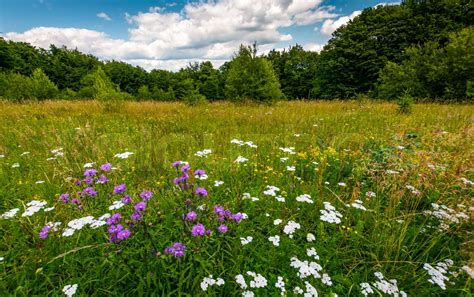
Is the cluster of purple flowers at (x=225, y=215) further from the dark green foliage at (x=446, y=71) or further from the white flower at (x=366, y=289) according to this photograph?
the dark green foliage at (x=446, y=71)

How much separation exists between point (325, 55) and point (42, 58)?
5898 centimetres

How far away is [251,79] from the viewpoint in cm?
1364

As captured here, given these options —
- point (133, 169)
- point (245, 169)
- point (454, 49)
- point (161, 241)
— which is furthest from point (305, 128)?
Result: point (454, 49)

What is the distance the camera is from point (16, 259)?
5.55ft

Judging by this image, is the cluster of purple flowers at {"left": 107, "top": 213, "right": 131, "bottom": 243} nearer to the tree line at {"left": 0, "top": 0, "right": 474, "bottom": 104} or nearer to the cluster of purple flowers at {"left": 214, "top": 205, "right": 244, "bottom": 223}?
the cluster of purple flowers at {"left": 214, "top": 205, "right": 244, "bottom": 223}

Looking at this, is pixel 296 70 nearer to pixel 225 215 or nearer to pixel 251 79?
pixel 251 79

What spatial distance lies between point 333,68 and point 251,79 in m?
27.5

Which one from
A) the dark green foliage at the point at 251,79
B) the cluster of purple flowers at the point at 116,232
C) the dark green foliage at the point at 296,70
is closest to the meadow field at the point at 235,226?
the cluster of purple flowers at the point at 116,232

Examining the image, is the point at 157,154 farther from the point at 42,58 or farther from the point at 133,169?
the point at 42,58

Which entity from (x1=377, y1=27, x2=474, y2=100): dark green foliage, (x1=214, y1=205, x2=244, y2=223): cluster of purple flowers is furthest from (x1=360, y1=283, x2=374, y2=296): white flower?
(x1=377, y1=27, x2=474, y2=100): dark green foliage

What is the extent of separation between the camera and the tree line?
13.9 meters

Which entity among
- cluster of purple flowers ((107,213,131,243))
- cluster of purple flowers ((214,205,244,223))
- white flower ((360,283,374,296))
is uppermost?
cluster of purple flowers ((107,213,131,243))

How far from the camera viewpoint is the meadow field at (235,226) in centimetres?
148

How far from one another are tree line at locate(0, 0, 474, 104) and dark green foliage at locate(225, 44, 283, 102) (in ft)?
0.20
